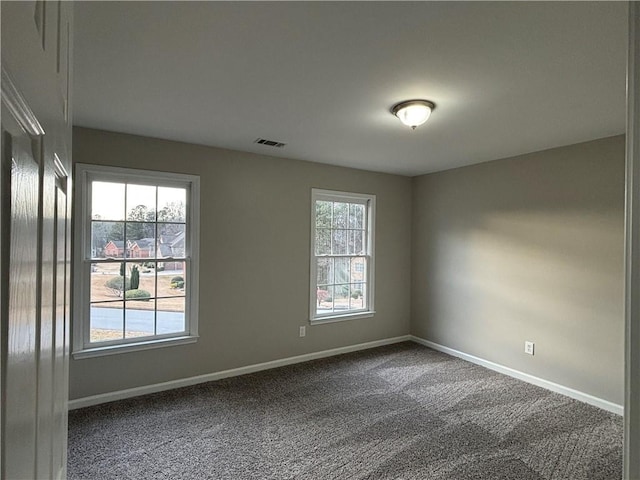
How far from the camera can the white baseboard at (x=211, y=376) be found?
311 centimetres

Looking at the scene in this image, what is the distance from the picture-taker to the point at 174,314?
3.54 metres

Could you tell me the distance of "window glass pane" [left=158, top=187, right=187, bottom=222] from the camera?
3.48m

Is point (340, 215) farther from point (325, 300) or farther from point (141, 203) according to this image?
point (141, 203)

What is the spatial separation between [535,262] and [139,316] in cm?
400

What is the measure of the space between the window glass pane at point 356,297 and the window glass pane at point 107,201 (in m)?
2.88

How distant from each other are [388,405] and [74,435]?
8.14 feet

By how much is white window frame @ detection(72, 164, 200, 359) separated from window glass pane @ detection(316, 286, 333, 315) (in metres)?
1.56

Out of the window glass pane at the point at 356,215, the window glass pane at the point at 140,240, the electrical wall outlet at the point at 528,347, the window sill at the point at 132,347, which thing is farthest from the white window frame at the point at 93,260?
the electrical wall outlet at the point at 528,347

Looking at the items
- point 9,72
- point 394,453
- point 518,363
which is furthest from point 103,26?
point 518,363

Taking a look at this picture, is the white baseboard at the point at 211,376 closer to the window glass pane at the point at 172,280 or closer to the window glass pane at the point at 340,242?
the window glass pane at the point at 172,280

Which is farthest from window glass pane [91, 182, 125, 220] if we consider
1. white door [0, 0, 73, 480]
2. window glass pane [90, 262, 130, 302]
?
white door [0, 0, 73, 480]

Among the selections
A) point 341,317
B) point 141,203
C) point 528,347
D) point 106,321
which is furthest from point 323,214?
point 528,347

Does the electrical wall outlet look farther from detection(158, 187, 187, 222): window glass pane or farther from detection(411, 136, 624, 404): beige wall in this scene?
detection(158, 187, 187, 222): window glass pane

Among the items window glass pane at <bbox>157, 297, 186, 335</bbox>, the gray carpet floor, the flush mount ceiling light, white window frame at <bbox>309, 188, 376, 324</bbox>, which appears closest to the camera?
the gray carpet floor
